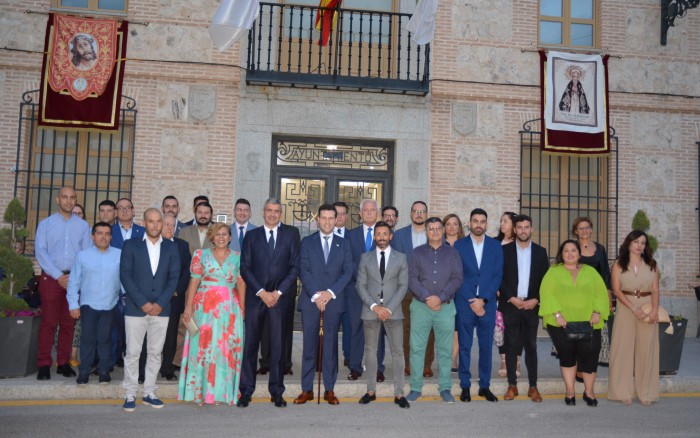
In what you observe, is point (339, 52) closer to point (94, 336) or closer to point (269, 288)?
point (269, 288)

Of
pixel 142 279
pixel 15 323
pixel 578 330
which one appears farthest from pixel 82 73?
pixel 578 330

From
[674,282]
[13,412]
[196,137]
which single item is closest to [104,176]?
[196,137]

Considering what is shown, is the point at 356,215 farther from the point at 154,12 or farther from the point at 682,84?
the point at 682,84

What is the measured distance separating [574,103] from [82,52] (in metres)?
8.75

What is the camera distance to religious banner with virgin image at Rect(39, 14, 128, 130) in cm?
1092

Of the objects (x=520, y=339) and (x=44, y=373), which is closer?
(x=44, y=373)

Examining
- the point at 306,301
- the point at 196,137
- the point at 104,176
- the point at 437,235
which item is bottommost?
the point at 306,301

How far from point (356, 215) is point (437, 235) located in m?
5.12

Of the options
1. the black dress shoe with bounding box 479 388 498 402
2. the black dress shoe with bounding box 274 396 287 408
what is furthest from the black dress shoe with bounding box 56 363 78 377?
the black dress shoe with bounding box 479 388 498 402

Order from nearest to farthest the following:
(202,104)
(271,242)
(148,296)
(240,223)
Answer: (148,296) < (271,242) < (240,223) < (202,104)

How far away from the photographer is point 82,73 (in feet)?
36.3

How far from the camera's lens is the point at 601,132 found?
1215cm

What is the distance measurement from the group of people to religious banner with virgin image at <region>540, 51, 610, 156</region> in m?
5.27

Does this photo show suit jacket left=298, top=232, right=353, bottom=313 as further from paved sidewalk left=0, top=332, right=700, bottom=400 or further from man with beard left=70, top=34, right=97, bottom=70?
man with beard left=70, top=34, right=97, bottom=70
